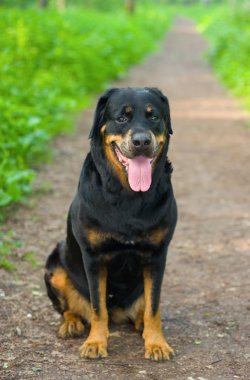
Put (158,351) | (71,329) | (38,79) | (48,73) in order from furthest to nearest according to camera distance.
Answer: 1. (48,73)
2. (38,79)
3. (71,329)
4. (158,351)

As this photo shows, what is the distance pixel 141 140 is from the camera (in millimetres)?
3654

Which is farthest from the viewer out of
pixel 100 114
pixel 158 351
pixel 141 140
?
pixel 100 114

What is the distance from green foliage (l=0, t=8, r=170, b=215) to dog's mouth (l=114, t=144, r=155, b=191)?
8.55 feet

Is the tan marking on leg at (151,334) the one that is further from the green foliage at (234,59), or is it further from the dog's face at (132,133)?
the green foliage at (234,59)

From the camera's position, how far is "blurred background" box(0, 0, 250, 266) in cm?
766

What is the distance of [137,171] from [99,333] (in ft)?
3.56

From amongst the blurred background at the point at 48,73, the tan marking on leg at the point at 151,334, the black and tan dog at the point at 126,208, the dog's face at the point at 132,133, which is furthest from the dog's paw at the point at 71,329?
the blurred background at the point at 48,73

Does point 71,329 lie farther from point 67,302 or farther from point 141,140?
point 141,140

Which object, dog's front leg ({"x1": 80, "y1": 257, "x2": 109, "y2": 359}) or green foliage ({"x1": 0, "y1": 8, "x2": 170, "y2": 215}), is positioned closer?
dog's front leg ({"x1": 80, "y1": 257, "x2": 109, "y2": 359})

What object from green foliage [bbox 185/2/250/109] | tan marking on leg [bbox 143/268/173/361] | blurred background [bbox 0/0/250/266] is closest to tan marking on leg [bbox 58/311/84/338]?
tan marking on leg [bbox 143/268/173/361]

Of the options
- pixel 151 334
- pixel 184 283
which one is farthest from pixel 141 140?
pixel 184 283

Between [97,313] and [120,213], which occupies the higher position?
[120,213]

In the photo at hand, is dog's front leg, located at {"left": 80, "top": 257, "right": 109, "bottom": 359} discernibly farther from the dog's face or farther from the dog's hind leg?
the dog's face

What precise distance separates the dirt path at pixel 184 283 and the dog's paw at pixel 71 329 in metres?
0.06
